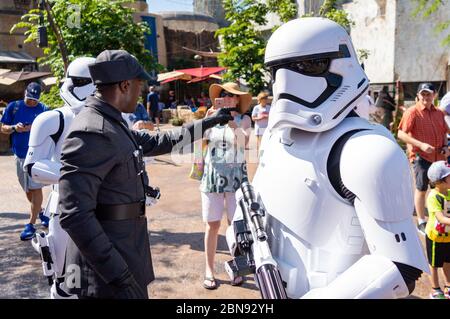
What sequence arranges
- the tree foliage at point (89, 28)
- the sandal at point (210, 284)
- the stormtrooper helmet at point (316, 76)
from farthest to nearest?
the tree foliage at point (89, 28) < the sandal at point (210, 284) < the stormtrooper helmet at point (316, 76)

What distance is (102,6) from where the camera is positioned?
1043 cm

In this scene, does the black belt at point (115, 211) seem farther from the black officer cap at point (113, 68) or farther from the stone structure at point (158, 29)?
the stone structure at point (158, 29)

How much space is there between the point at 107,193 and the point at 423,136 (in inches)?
169

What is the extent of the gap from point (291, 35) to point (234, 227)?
93 centimetres

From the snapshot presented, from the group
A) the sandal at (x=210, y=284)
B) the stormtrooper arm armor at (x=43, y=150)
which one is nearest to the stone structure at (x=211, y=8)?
the sandal at (x=210, y=284)

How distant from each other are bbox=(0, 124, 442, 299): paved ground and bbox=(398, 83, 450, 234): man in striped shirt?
1.49 metres

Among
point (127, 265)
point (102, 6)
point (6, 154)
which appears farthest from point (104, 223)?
point (6, 154)

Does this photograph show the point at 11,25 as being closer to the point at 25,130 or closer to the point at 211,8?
the point at 211,8

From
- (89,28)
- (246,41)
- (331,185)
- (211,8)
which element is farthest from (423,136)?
(211,8)

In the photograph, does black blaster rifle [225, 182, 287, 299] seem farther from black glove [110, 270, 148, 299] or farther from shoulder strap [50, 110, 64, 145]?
shoulder strap [50, 110, 64, 145]

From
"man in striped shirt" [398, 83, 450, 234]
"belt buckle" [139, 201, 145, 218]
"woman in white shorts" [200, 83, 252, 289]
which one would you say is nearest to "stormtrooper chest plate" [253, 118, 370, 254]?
"belt buckle" [139, 201, 145, 218]

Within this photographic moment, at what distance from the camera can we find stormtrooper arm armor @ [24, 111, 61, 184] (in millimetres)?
3262

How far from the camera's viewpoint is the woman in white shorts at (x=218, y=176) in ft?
12.8
